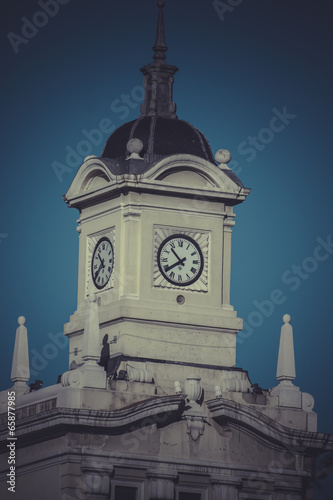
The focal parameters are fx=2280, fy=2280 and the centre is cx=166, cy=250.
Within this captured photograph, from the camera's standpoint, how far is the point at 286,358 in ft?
252

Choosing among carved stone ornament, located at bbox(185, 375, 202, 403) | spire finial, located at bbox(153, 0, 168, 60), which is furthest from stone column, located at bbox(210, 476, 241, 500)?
spire finial, located at bbox(153, 0, 168, 60)

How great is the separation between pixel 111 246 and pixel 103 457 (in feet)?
27.5

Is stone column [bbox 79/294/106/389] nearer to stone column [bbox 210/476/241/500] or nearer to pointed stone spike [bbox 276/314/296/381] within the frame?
stone column [bbox 210/476/241/500]

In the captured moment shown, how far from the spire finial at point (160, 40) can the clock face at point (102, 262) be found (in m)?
6.84

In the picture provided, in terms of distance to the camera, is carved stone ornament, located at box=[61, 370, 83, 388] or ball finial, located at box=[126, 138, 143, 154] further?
ball finial, located at box=[126, 138, 143, 154]

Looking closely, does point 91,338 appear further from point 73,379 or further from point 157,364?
point 157,364

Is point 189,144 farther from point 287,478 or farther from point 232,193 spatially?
point 287,478

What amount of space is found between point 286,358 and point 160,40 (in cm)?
1220

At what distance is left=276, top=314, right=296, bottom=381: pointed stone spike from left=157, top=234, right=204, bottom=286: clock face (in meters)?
3.66

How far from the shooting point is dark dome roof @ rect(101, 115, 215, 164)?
78.2 metres

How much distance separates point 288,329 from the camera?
77062 millimetres

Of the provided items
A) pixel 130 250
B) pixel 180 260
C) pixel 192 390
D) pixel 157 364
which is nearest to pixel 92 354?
pixel 157 364

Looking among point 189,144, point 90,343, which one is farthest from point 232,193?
point 90,343

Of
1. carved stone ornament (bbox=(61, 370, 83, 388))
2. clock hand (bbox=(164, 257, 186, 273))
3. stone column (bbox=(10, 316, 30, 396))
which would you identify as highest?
clock hand (bbox=(164, 257, 186, 273))
